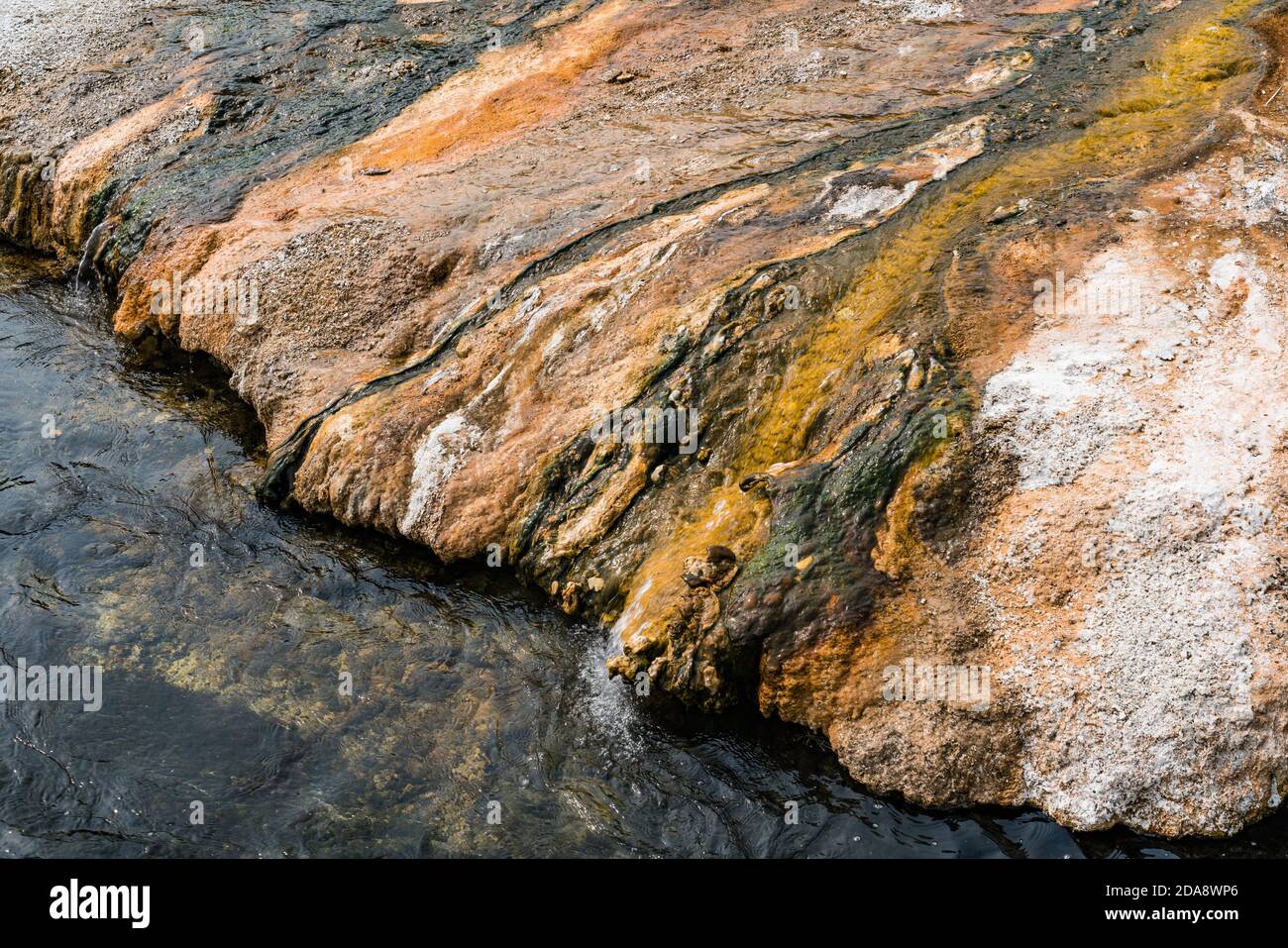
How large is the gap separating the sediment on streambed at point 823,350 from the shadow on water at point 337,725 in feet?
1.21

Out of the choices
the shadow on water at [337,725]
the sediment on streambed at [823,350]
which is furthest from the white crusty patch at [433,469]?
the shadow on water at [337,725]

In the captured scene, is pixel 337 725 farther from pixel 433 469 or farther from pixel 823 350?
pixel 823 350

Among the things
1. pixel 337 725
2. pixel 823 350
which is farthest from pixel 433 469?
pixel 823 350

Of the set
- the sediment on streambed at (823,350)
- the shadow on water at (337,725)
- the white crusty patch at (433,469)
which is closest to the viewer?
the shadow on water at (337,725)

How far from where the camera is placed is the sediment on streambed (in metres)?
7.98

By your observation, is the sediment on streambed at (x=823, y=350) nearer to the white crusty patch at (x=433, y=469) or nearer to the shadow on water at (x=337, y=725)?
the white crusty patch at (x=433, y=469)

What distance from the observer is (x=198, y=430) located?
40.5 feet

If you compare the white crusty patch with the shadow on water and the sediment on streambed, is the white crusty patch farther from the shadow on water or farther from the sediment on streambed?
the shadow on water

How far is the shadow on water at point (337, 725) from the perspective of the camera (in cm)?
777

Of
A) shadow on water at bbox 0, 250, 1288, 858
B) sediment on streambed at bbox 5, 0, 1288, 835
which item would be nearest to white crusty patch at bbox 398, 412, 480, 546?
sediment on streambed at bbox 5, 0, 1288, 835

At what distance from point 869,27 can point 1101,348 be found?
878cm

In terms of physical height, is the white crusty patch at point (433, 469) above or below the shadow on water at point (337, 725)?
above
